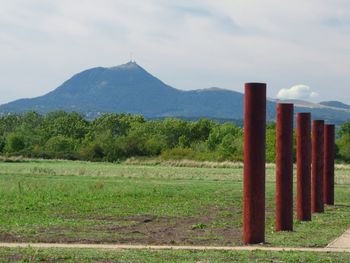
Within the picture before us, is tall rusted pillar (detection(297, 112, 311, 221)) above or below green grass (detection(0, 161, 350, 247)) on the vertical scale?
above

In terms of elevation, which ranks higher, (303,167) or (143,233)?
(303,167)

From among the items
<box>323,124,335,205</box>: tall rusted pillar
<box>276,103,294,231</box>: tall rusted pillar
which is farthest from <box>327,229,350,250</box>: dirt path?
<box>323,124,335,205</box>: tall rusted pillar

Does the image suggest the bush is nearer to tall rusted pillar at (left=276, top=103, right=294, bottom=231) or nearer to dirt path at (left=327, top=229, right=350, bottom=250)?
tall rusted pillar at (left=276, top=103, right=294, bottom=231)

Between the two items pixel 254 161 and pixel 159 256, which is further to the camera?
pixel 254 161

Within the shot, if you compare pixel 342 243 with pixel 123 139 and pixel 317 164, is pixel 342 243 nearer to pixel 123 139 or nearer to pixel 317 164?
pixel 317 164

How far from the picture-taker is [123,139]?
106312 mm

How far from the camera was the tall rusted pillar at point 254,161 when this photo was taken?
54.1ft

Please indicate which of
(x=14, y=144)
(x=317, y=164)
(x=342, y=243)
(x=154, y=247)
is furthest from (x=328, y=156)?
(x=14, y=144)

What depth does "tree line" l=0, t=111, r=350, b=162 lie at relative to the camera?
101812mm

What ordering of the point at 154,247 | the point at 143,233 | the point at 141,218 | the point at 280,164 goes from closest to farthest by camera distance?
the point at 154,247, the point at 143,233, the point at 280,164, the point at 141,218

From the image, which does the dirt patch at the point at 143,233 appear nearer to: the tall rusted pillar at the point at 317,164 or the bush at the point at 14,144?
the tall rusted pillar at the point at 317,164

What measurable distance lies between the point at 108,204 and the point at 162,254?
46.4 ft

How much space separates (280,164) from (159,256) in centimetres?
596

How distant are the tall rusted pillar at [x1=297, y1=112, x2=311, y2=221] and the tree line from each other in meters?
69.2
